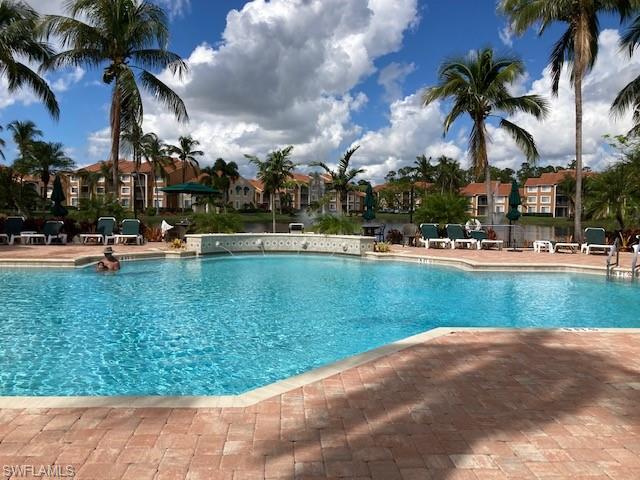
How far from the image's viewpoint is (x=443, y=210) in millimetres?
21250

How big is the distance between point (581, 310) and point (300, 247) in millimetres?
11501

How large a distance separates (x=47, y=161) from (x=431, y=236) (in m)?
48.7

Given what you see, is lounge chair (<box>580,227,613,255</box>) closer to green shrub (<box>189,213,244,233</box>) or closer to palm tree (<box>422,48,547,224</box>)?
palm tree (<box>422,48,547,224</box>)

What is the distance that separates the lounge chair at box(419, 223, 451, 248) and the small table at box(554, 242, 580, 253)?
4.45 m

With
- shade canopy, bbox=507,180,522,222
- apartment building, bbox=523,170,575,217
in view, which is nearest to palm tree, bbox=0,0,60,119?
shade canopy, bbox=507,180,522,222

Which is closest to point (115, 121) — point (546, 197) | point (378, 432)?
point (378, 432)

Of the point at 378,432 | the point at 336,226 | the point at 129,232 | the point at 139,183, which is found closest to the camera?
the point at 378,432

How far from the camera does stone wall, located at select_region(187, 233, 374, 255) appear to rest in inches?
680

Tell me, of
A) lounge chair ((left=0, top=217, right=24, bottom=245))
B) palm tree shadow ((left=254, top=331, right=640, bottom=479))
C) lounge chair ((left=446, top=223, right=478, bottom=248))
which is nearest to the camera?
palm tree shadow ((left=254, top=331, right=640, bottom=479))

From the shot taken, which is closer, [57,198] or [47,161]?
[57,198]

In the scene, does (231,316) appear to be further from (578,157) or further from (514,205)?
(514,205)

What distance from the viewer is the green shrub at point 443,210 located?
21.2m

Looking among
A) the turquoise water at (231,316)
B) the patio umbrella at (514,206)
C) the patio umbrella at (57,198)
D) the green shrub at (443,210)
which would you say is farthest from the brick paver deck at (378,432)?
the patio umbrella at (57,198)

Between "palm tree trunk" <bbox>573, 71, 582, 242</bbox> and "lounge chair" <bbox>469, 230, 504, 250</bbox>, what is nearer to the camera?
"palm tree trunk" <bbox>573, 71, 582, 242</bbox>
